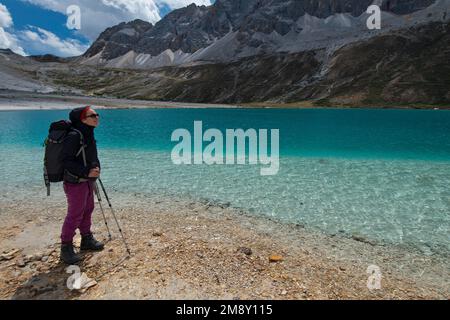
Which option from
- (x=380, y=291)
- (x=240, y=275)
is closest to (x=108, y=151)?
(x=240, y=275)

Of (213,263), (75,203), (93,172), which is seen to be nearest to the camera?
(93,172)

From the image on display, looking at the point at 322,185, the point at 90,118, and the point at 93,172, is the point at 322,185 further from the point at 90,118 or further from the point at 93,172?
the point at 90,118

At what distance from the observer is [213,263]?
9547mm

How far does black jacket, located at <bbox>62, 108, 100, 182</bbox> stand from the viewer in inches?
325


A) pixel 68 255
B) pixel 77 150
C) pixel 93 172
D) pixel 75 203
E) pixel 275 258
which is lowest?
pixel 275 258

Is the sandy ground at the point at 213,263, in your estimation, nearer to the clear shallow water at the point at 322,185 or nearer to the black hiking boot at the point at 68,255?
the black hiking boot at the point at 68,255

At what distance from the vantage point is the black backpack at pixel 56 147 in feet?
26.8

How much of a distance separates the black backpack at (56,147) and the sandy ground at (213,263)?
2659 mm

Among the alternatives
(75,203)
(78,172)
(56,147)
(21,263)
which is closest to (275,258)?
(75,203)

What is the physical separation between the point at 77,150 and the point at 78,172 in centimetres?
54

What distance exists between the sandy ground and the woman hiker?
0.97 m

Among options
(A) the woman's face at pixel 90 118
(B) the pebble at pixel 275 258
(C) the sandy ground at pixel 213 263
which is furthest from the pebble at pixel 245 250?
(A) the woman's face at pixel 90 118

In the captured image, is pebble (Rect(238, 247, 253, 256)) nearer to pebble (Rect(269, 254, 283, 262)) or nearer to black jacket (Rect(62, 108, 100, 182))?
pebble (Rect(269, 254, 283, 262))

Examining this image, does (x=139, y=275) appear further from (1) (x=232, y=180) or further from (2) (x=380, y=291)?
(1) (x=232, y=180)
